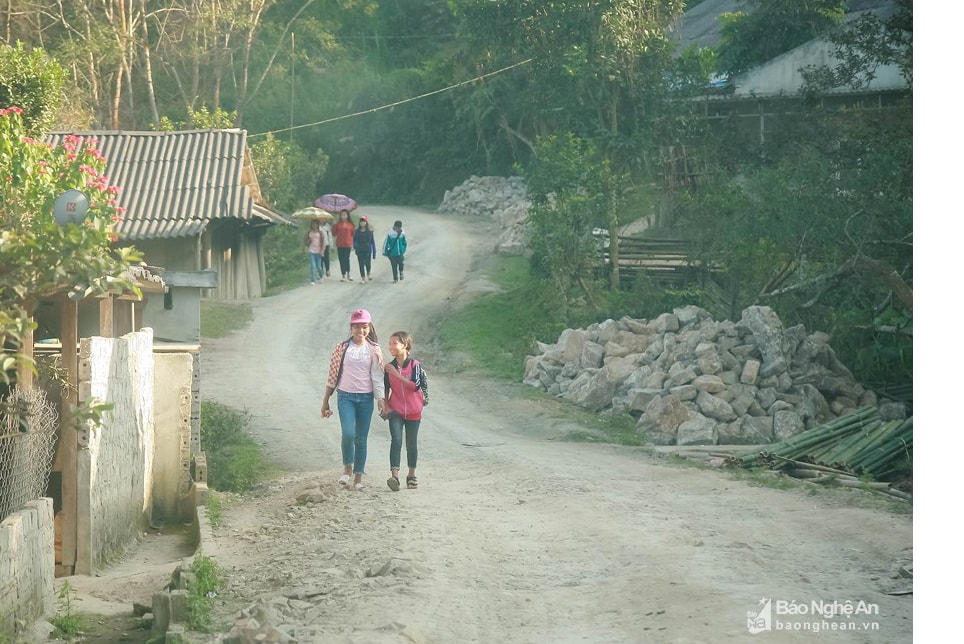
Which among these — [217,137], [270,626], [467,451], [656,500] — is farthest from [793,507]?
[217,137]

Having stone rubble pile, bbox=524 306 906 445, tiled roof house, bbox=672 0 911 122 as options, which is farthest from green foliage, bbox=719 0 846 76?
stone rubble pile, bbox=524 306 906 445

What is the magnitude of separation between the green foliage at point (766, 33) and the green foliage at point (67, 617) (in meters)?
22.4

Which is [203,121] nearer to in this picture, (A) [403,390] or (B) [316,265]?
(B) [316,265]

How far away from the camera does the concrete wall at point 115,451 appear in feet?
29.5

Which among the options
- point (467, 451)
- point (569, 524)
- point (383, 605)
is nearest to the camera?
point (383, 605)

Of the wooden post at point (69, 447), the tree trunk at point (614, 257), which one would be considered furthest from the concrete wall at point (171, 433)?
the tree trunk at point (614, 257)

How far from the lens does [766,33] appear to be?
28.0 meters

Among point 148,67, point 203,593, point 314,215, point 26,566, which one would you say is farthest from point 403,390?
point 148,67

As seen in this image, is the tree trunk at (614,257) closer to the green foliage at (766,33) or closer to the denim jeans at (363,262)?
the denim jeans at (363,262)

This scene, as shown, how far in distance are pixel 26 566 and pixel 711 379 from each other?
383 inches

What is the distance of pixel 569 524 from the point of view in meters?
9.21

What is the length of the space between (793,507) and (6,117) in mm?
7690
